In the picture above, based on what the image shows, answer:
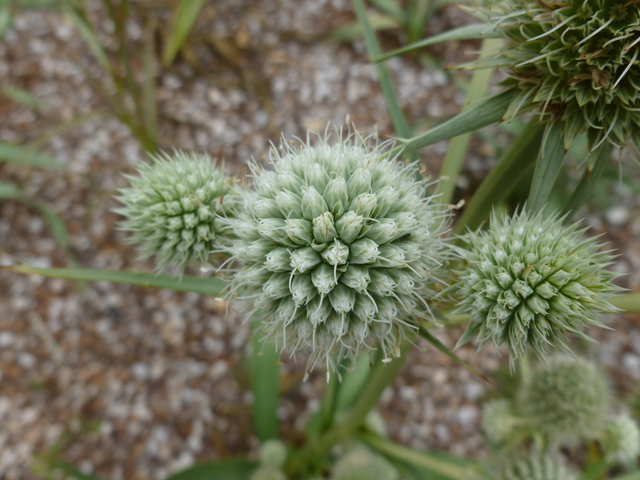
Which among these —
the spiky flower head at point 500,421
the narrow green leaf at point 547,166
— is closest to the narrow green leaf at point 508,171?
the narrow green leaf at point 547,166

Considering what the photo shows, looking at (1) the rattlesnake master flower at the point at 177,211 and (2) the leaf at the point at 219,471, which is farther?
(2) the leaf at the point at 219,471

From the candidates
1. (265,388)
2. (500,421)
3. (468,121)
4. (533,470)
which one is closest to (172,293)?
(265,388)

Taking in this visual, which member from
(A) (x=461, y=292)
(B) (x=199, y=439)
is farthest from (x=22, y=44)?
(A) (x=461, y=292)

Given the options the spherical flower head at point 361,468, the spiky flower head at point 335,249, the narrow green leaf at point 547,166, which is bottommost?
the spherical flower head at point 361,468

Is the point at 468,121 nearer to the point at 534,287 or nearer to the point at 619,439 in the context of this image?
the point at 534,287

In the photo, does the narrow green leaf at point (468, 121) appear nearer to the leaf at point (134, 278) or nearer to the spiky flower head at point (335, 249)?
the spiky flower head at point (335, 249)

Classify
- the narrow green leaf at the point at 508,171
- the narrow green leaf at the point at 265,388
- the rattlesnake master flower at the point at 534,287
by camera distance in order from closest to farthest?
1. the rattlesnake master flower at the point at 534,287
2. the narrow green leaf at the point at 508,171
3. the narrow green leaf at the point at 265,388

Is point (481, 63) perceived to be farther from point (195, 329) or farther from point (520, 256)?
point (195, 329)
